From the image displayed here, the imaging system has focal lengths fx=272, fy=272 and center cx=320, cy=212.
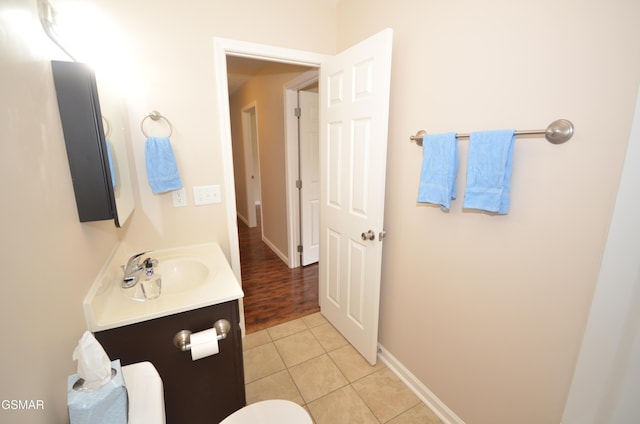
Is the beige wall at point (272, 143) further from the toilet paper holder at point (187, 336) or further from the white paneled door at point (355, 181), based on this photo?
the toilet paper holder at point (187, 336)

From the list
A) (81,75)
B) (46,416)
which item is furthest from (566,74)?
(46,416)

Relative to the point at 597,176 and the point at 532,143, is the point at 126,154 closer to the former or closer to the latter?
the point at 532,143

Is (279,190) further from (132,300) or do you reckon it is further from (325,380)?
(132,300)

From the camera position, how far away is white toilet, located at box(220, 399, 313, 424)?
105 centimetres

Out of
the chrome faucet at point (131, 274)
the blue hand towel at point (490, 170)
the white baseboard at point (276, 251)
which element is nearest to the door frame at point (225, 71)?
the chrome faucet at point (131, 274)

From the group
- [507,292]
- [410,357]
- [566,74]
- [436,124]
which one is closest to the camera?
[566,74]

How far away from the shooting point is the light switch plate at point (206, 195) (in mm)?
1796

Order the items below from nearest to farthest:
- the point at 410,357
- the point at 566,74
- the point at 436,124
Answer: the point at 566,74
the point at 436,124
the point at 410,357

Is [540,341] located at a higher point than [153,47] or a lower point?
lower

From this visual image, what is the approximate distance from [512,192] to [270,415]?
1306 mm

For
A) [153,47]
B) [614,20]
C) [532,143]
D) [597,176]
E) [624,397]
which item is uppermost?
[153,47]

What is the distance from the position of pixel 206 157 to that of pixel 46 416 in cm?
143

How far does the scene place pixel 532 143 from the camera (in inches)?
39.7

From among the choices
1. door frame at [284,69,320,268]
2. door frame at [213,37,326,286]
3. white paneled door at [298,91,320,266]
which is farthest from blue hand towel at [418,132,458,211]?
white paneled door at [298,91,320,266]
